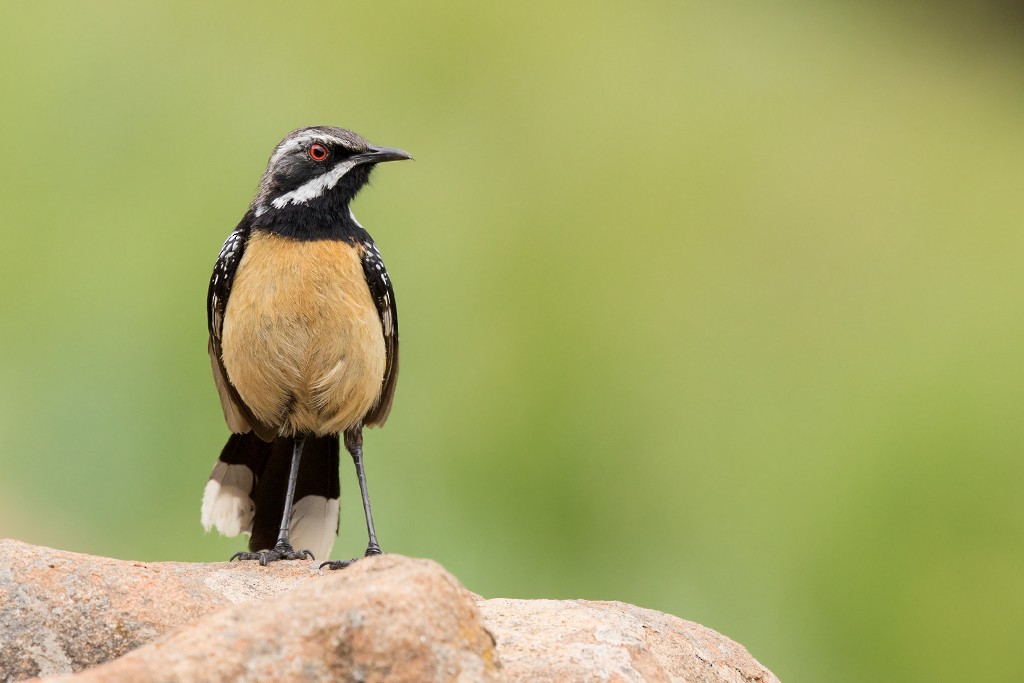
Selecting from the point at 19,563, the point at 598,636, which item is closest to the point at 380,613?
the point at 598,636

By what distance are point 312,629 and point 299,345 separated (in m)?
2.86

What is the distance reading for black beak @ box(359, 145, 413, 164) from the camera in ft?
20.2

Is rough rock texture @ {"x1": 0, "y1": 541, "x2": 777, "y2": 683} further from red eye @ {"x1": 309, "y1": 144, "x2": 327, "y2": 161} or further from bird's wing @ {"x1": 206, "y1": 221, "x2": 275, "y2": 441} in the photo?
red eye @ {"x1": 309, "y1": 144, "x2": 327, "y2": 161}

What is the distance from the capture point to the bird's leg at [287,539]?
579cm

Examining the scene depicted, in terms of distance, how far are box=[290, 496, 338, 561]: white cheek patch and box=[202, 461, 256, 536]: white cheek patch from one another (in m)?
0.26

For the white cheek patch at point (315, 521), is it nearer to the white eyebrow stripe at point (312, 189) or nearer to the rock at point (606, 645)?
the white eyebrow stripe at point (312, 189)

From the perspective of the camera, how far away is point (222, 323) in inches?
240

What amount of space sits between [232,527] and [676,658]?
126 inches

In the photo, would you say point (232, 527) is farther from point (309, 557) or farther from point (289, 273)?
point (289, 273)

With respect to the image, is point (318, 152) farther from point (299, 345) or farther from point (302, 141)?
point (299, 345)

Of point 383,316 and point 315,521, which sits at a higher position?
point 383,316

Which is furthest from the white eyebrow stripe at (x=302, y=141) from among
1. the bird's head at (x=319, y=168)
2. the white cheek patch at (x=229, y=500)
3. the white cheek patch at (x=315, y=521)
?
the white cheek patch at (x=315, y=521)

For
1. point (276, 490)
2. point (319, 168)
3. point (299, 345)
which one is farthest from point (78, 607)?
point (319, 168)

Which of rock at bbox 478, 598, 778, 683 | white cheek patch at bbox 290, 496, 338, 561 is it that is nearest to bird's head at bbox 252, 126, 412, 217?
white cheek patch at bbox 290, 496, 338, 561
